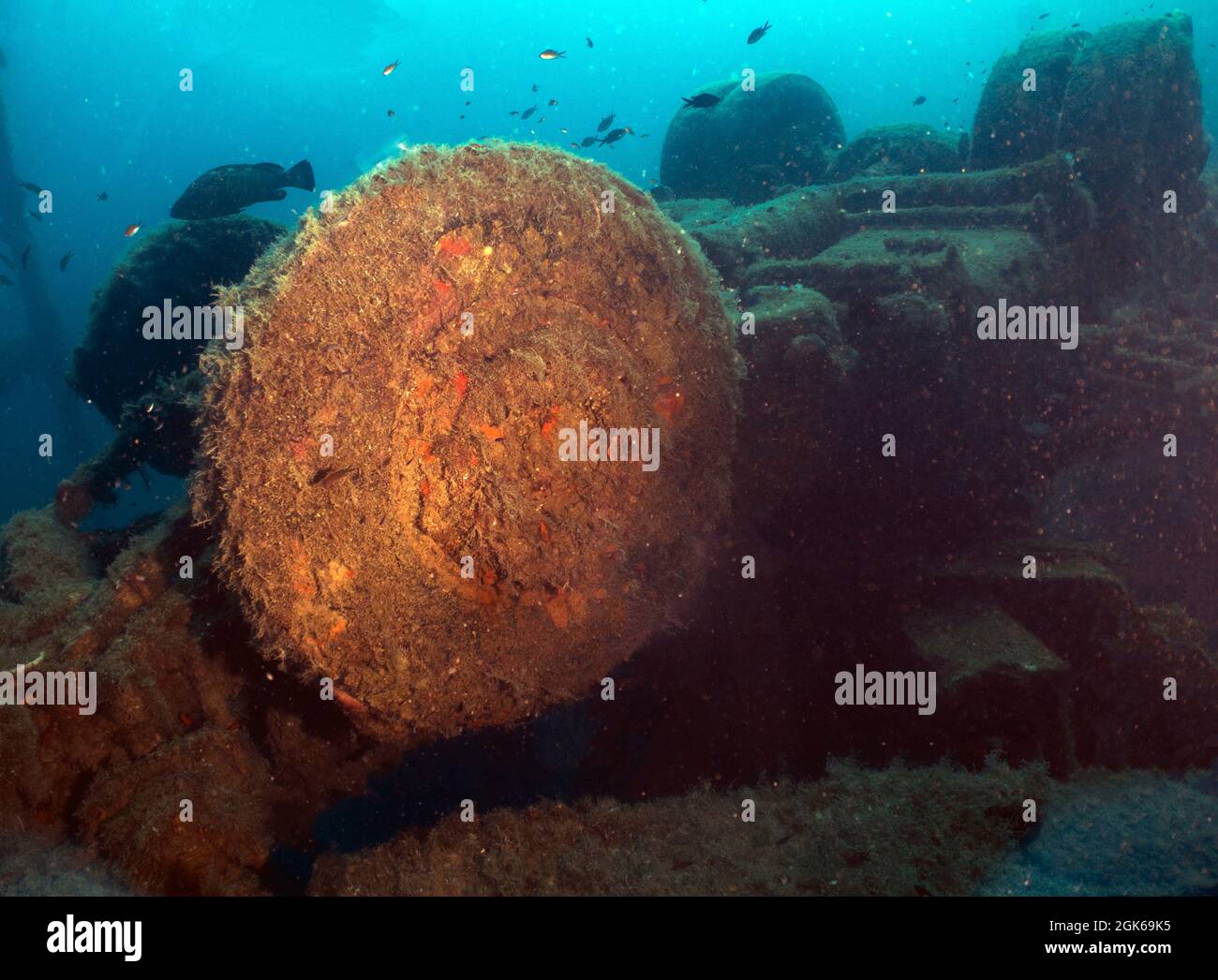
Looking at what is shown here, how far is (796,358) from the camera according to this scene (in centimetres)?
517

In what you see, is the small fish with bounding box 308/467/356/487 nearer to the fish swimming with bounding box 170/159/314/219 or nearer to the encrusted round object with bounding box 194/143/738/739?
the encrusted round object with bounding box 194/143/738/739

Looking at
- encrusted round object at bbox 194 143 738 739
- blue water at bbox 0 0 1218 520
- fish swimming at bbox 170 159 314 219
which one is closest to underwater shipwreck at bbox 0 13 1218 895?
encrusted round object at bbox 194 143 738 739

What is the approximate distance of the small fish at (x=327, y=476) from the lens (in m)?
3.32

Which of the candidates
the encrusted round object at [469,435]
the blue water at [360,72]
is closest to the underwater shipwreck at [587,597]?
the encrusted round object at [469,435]

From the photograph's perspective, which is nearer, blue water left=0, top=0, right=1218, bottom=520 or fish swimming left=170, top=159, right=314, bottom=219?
fish swimming left=170, top=159, right=314, bottom=219

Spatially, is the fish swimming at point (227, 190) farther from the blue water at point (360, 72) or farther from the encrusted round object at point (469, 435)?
the blue water at point (360, 72)

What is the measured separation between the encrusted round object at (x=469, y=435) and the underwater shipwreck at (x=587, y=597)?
2cm

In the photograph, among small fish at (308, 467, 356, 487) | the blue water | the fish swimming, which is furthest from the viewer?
the blue water

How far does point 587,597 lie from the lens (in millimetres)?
4324

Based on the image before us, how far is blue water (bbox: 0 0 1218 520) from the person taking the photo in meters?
84.3

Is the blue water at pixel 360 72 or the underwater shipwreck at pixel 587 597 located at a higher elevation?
the blue water at pixel 360 72

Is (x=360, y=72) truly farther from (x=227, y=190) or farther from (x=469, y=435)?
(x=469, y=435)

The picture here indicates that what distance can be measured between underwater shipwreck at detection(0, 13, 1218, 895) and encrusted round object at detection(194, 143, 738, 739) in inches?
0.9
